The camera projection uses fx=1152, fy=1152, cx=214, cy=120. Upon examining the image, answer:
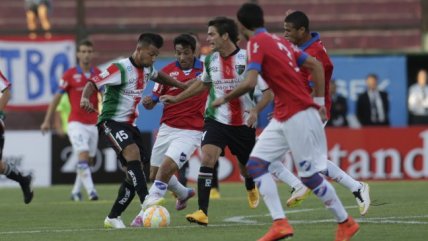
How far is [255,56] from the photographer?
10.0 meters

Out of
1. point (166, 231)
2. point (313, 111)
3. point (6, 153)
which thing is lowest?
point (6, 153)

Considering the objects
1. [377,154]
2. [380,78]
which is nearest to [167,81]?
[377,154]

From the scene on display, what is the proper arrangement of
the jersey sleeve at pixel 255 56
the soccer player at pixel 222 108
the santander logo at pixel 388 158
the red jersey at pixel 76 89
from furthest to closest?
the santander logo at pixel 388 158 < the red jersey at pixel 76 89 < the soccer player at pixel 222 108 < the jersey sleeve at pixel 255 56

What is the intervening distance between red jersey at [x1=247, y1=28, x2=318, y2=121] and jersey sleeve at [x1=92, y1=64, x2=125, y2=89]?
2444 millimetres

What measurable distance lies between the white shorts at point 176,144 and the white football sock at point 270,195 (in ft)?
10.1

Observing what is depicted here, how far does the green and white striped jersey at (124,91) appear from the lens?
12.2 m

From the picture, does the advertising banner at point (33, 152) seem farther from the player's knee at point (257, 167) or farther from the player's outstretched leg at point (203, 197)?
the player's knee at point (257, 167)

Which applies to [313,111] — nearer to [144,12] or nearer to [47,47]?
[47,47]

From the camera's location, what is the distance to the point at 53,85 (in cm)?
2447

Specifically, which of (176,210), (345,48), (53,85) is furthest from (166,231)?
(345,48)

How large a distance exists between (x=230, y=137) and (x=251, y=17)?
2706 mm

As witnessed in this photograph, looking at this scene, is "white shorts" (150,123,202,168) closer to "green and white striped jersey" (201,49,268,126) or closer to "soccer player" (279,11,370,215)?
"green and white striped jersey" (201,49,268,126)

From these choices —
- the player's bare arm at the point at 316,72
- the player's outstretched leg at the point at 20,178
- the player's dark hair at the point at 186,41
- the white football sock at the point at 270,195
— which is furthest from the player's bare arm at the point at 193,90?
the player's outstretched leg at the point at 20,178

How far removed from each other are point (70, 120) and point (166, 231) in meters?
7.61
